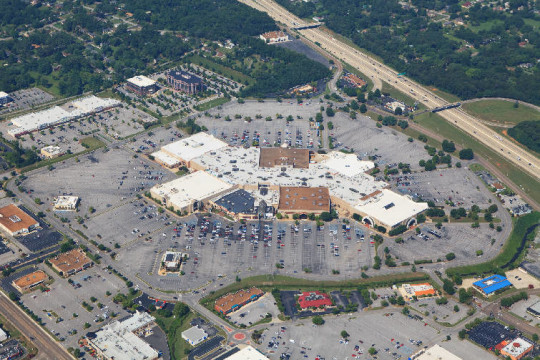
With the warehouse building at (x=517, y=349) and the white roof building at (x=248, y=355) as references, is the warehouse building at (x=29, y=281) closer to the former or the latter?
the white roof building at (x=248, y=355)

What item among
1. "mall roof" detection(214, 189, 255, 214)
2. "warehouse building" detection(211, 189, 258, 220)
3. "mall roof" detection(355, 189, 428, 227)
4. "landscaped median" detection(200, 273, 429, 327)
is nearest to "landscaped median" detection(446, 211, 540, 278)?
"landscaped median" detection(200, 273, 429, 327)

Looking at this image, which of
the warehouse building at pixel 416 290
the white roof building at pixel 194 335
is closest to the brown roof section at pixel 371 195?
the warehouse building at pixel 416 290

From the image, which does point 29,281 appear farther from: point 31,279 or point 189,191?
point 189,191

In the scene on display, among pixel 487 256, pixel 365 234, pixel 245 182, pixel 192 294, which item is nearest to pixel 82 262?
pixel 192 294

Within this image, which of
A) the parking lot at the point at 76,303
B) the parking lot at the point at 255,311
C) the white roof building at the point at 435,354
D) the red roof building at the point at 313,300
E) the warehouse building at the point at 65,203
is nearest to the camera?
the white roof building at the point at 435,354

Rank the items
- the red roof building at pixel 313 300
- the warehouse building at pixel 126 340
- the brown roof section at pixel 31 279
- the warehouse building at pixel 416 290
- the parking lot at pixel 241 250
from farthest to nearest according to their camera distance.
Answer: the parking lot at pixel 241 250
the warehouse building at pixel 416 290
the brown roof section at pixel 31 279
the red roof building at pixel 313 300
the warehouse building at pixel 126 340

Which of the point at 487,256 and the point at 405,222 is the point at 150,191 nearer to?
the point at 405,222
